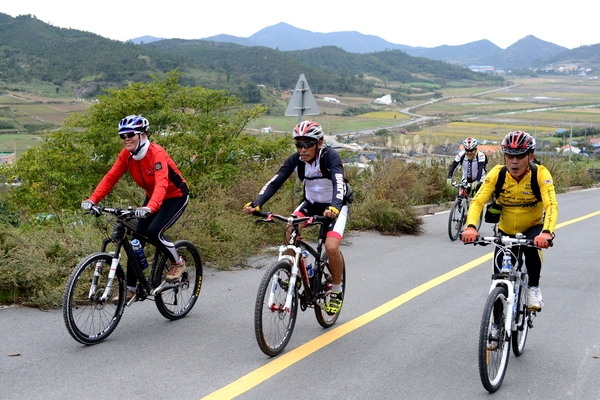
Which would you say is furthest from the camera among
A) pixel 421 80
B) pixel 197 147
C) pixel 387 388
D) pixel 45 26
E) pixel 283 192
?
pixel 421 80

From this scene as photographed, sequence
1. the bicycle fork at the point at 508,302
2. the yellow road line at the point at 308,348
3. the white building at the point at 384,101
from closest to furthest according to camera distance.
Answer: the yellow road line at the point at 308,348 → the bicycle fork at the point at 508,302 → the white building at the point at 384,101

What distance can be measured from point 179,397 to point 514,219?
3.12 meters

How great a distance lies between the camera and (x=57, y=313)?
6.76m

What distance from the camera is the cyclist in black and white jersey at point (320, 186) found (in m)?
6.16

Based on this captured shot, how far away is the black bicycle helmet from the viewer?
545 cm

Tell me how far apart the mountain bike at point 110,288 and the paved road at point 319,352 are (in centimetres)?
16

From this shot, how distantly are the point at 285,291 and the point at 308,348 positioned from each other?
62 cm

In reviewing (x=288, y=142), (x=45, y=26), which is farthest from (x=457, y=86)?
(x=288, y=142)

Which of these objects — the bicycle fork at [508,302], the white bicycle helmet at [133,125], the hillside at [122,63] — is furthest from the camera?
the hillside at [122,63]

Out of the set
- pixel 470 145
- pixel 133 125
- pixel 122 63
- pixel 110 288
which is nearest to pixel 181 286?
pixel 110 288

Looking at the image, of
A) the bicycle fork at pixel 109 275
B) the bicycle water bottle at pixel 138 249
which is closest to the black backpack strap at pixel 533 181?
the bicycle water bottle at pixel 138 249

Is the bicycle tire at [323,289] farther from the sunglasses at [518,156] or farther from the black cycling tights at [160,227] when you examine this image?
the sunglasses at [518,156]

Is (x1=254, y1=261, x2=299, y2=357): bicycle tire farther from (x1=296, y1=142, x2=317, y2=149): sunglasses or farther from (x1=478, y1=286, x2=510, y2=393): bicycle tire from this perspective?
(x1=478, y1=286, x2=510, y2=393): bicycle tire

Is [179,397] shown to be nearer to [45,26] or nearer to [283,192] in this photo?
[283,192]
